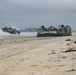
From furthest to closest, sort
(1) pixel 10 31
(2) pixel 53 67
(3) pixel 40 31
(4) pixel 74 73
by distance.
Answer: (1) pixel 10 31, (3) pixel 40 31, (2) pixel 53 67, (4) pixel 74 73

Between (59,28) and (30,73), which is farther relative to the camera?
(59,28)

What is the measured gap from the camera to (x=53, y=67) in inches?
392

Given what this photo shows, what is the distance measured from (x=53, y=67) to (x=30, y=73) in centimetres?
123

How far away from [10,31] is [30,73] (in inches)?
2827

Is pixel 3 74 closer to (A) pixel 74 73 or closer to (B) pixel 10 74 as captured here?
(B) pixel 10 74

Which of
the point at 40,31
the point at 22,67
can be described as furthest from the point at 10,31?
the point at 22,67

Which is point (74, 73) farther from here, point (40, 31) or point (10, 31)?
point (10, 31)

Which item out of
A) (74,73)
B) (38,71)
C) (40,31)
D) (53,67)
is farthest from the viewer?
(40,31)

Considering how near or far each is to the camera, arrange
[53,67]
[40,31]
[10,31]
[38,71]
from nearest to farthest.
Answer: [38,71], [53,67], [40,31], [10,31]

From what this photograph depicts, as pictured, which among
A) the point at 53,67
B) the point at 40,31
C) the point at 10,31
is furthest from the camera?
the point at 10,31

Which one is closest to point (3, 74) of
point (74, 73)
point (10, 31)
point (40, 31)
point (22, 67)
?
point (22, 67)

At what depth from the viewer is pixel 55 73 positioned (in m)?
8.77

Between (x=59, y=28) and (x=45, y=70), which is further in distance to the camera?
(x=59, y=28)

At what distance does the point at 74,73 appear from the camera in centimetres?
855
